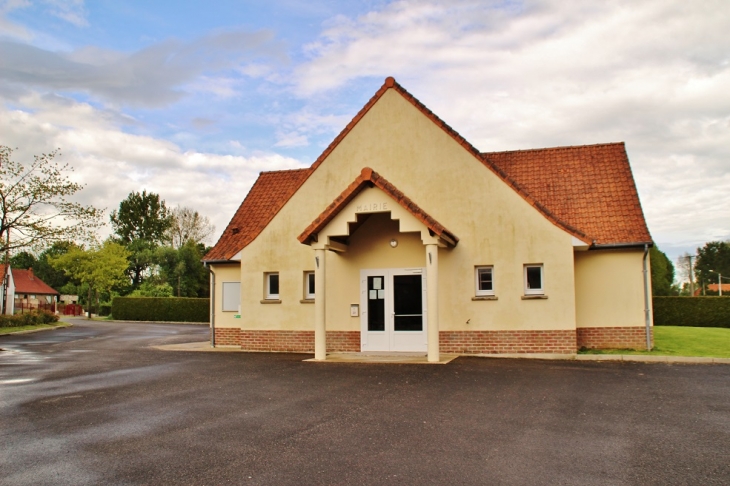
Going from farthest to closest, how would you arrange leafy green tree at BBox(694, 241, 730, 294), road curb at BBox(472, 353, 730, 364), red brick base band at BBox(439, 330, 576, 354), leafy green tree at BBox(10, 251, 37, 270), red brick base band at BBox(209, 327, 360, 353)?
1. leafy green tree at BBox(10, 251, 37, 270)
2. leafy green tree at BBox(694, 241, 730, 294)
3. red brick base band at BBox(209, 327, 360, 353)
4. red brick base band at BBox(439, 330, 576, 354)
5. road curb at BBox(472, 353, 730, 364)

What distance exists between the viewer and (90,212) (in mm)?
36062

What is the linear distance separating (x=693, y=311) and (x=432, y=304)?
22913 millimetres

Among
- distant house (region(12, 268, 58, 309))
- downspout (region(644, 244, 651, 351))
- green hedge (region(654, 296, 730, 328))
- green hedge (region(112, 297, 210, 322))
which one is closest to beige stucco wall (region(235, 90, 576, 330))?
downspout (region(644, 244, 651, 351))

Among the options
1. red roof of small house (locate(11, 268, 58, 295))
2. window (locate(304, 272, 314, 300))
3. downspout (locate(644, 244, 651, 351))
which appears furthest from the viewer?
red roof of small house (locate(11, 268, 58, 295))

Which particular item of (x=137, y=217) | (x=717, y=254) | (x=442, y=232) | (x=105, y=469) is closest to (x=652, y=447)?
(x=105, y=469)

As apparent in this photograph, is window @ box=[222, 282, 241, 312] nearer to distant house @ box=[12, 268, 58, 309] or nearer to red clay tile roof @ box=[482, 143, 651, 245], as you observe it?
red clay tile roof @ box=[482, 143, 651, 245]

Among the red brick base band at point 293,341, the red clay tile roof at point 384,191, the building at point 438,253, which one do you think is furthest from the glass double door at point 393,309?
the red clay tile roof at point 384,191

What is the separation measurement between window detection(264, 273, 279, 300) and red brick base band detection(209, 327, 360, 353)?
1.21 m

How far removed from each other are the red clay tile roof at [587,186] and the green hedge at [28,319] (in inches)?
1185

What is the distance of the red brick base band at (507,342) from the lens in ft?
49.3

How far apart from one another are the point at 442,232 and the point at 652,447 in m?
8.46

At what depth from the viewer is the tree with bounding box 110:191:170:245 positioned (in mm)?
80438

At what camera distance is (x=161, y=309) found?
4572cm

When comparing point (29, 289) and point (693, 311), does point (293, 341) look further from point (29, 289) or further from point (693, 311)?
point (29, 289)
